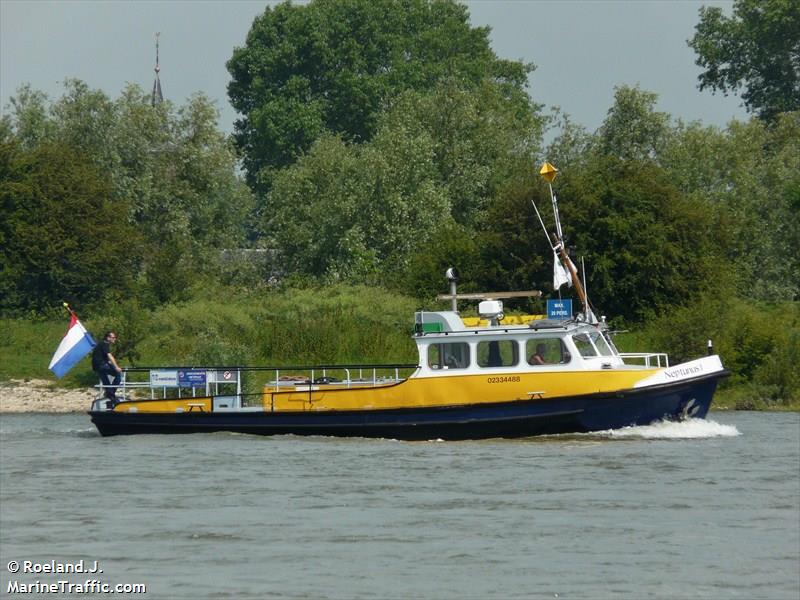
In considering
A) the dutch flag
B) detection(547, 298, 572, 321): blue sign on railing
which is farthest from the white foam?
the dutch flag

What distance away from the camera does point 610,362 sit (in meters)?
29.7

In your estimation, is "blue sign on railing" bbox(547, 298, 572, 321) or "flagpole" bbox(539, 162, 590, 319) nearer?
"flagpole" bbox(539, 162, 590, 319)

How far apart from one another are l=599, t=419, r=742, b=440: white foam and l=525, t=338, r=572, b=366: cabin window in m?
1.56

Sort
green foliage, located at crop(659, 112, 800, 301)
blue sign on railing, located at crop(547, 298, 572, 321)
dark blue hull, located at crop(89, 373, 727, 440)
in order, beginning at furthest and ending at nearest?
1. green foliage, located at crop(659, 112, 800, 301)
2. blue sign on railing, located at crop(547, 298, 572, 321)
3. dark blue hull, located at crop(89, 373, 727, 440)

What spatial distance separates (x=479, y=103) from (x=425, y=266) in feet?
59.9

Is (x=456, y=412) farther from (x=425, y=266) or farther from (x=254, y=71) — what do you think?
(x=254, y=71)

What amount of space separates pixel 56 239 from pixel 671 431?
2825 centimetres

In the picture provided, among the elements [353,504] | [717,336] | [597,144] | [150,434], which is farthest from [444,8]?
[353,504]

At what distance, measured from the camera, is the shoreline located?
139 ft

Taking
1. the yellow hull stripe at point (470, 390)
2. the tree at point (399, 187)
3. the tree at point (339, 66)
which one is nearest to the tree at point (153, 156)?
the tree at point (399, 187)

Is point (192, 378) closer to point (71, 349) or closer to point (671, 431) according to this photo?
point (71, 349)

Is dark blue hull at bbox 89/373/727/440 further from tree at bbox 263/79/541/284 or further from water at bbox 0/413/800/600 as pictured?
tree at bbox 263/79/541/284

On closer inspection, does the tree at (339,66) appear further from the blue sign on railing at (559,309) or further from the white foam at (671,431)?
the white foam at (671,431)

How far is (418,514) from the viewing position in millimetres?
20734
